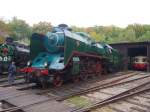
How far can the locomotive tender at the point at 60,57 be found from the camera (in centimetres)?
1390

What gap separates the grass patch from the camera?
10334 mm

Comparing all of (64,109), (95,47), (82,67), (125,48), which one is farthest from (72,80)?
Answer: (125,48)

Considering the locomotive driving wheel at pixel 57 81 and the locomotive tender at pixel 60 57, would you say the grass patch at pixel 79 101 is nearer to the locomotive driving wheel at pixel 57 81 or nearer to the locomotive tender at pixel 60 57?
the locomotive tender at pixel 60 57

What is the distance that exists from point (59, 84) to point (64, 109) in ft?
17.0

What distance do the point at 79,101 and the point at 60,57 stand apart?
4268 millimetres

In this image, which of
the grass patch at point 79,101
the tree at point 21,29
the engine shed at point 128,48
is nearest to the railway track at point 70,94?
the grass patch at point 79,101

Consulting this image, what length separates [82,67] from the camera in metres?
16.5

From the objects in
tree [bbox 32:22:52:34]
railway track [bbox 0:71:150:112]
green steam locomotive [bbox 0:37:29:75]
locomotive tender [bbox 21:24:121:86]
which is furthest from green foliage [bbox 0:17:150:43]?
railway track [bbox 0:71:150:112]

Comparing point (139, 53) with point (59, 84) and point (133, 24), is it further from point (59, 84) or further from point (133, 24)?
point (133, 24)

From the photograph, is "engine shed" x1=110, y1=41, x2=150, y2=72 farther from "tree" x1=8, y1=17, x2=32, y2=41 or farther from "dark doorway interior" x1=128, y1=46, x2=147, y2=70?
"tree" x1=8, y1=17, x2=32, y2=41

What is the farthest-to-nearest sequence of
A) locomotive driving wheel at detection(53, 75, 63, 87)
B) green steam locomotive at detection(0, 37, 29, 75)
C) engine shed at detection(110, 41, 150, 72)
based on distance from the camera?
engine shed at detection(110, 41, 150, 72) → green steam locomotive at detection(0, 37, 29, 75) → locomotive driving wheel at detection(53, 75, 63, 87)

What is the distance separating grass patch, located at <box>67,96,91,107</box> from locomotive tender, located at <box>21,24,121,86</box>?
2673 mm

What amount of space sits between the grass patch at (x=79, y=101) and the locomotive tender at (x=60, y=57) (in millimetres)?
2673

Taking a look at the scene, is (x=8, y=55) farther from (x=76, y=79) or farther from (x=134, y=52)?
(x=134, y=52)
